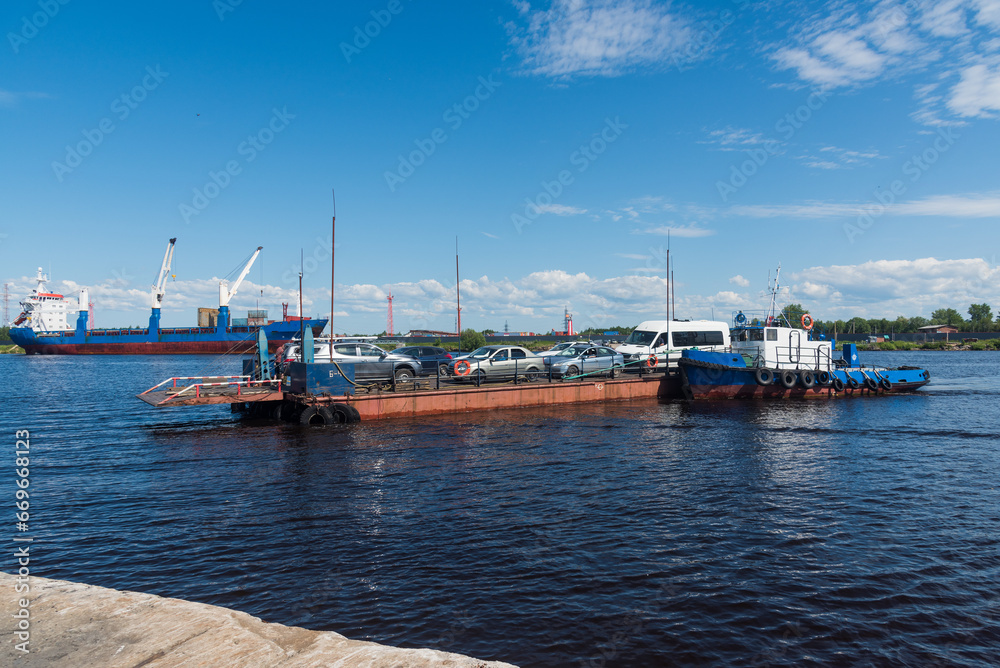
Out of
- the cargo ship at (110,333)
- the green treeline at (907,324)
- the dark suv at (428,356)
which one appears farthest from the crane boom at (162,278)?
the green treeline at (907,324)

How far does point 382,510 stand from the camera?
10047 mm

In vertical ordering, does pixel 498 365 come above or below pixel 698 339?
below

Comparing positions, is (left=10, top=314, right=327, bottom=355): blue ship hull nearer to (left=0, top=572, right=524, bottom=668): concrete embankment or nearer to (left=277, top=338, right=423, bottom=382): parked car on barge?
(left=277, top=338, right=423, bottom=382): parked car on barge

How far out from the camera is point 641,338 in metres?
29.1

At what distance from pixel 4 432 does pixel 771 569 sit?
23.8 metres

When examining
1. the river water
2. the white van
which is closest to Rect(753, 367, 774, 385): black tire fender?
the white van

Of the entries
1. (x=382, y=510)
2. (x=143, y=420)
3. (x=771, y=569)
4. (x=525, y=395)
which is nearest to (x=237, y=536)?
(x=382, y=510)

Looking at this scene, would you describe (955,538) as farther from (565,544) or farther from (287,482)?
(287,482)

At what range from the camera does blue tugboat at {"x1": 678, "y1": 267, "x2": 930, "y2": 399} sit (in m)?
25.4

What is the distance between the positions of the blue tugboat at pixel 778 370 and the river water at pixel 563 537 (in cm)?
770

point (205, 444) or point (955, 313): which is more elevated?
point (955, 313)

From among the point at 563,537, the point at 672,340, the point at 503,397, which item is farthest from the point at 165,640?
the point at 672,340

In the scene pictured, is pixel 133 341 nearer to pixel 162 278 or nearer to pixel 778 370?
pixel 162 278

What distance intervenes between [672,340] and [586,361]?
509 cm
